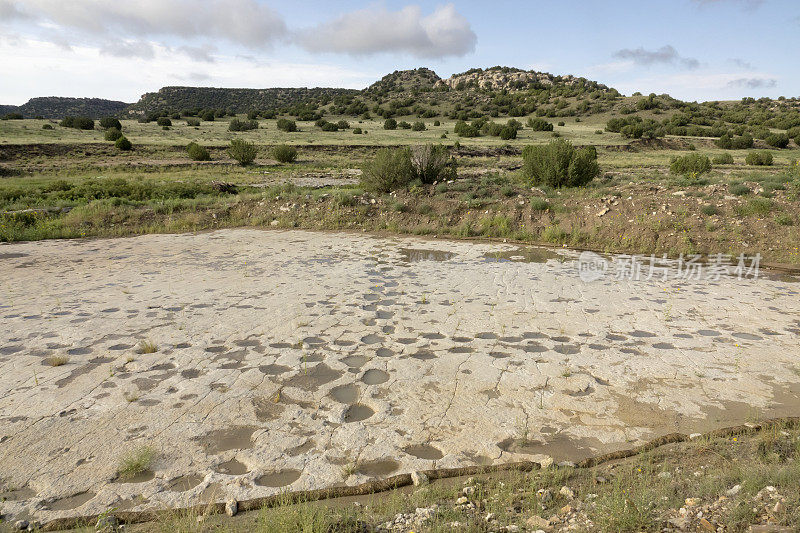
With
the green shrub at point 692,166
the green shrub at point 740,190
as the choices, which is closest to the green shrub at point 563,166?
the green shrub at point 740,190

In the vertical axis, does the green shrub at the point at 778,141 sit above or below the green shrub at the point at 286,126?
below

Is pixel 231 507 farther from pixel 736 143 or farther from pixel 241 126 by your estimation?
pixel 241 126

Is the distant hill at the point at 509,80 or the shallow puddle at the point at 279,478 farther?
the distant hill at the point at 509,80

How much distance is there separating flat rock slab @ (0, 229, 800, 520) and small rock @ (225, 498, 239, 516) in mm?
83

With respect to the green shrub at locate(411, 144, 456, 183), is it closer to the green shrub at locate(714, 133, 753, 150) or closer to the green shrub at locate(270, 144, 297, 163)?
the green shrub at locate(270, 144, 297, 163)

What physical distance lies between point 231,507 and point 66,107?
4739 inches

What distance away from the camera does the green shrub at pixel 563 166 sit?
633 inches

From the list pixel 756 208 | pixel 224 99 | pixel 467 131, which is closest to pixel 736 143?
pixel 467 131

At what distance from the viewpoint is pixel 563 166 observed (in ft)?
53.2

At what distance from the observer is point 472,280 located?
28.0 ft

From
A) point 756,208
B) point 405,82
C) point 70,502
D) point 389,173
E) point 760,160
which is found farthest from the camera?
point 405,82

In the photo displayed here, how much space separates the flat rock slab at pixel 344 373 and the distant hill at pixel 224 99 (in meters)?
87.0

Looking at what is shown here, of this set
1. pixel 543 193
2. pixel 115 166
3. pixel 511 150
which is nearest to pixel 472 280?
pixel 543 193

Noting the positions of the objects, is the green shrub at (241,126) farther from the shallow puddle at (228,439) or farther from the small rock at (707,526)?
the small rock at (707,526)
